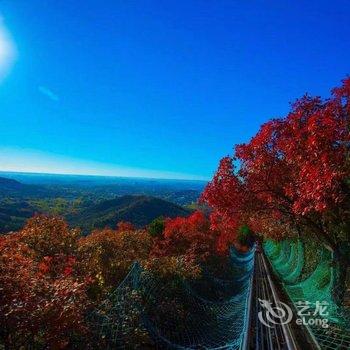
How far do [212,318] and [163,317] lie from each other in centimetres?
182

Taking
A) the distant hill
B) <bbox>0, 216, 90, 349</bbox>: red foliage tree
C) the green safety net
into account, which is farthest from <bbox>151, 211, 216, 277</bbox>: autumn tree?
the distant hill

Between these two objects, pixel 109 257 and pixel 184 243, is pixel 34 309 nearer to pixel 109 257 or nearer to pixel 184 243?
pixel 109 257

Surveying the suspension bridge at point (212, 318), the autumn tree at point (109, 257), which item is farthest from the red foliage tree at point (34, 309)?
the autumn tree at point (109, 257)

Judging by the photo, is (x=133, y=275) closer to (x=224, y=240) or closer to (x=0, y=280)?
(x=0, y=280)

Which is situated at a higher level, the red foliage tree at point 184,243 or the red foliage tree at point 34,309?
the red foliage tree at point 34,309

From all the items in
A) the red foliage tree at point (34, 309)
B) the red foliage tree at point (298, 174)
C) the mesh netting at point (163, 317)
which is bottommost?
the mesh netting at point (163, 317)

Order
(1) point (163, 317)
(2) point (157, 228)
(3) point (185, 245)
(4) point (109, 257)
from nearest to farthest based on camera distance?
(1) point (163, 317) → (4) point (109, 257) → (3) point (185, 245) → (2) point (157, 228)

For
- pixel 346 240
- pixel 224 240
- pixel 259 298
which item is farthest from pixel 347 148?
pixel 224 240

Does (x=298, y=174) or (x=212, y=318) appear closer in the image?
(x=298, y=174)

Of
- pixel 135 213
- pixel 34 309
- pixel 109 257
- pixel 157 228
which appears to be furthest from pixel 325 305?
pixel 135 213

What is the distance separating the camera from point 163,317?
33.8 ft

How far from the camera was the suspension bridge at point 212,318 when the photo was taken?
7.09 m

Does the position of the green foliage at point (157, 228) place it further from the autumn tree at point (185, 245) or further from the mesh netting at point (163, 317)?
the mesh netting at point (163, 317)

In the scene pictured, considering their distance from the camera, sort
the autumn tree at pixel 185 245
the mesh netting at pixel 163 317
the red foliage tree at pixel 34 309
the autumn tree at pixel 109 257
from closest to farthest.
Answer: the red foliage tree at pixel 34 309
the mesh netting at pixel 163 317
the autumn tree at pixel 109 257
the autumn tree at pixel 185 245
